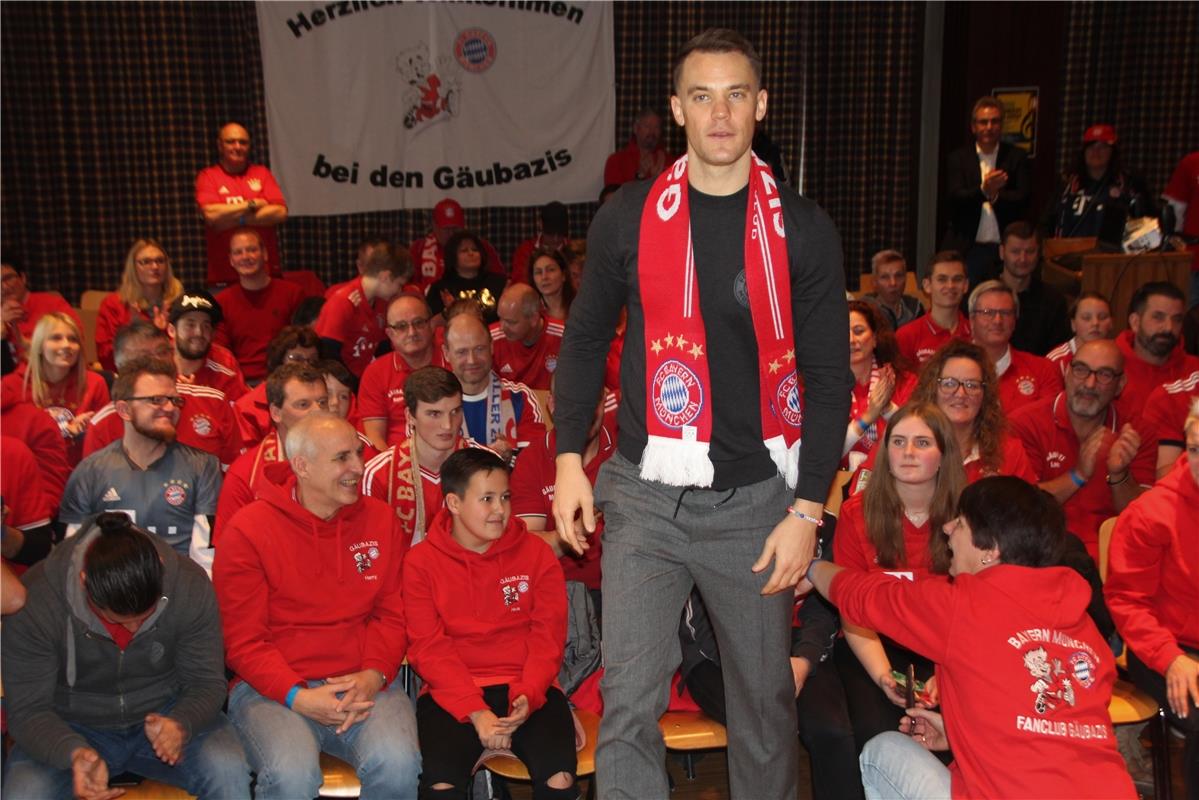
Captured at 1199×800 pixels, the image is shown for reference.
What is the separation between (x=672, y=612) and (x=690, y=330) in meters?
0.54

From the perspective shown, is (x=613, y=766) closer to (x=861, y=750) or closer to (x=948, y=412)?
(x=861, y=750)

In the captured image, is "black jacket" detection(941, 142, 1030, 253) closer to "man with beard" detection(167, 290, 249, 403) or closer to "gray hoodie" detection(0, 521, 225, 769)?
"man with beard" detection(167, 290, 249, 403)

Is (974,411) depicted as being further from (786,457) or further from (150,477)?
(150,477)

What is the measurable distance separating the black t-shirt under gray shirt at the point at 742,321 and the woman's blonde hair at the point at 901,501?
3.72ft

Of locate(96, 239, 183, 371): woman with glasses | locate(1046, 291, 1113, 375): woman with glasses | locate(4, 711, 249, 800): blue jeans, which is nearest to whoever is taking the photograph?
locate(4, 711, 249, 800): blue jeans

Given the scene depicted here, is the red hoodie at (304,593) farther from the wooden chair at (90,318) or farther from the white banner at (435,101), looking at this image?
the white banner at (435,101)

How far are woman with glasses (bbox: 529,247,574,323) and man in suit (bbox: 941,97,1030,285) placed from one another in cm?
251

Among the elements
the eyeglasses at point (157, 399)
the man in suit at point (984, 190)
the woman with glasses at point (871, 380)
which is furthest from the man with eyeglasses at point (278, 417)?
the man in suit at point (984, 190)

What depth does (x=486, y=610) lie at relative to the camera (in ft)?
10.7

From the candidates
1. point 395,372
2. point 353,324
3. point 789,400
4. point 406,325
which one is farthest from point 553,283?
point 789,400

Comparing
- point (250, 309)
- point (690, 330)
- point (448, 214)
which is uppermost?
point (448, 214)

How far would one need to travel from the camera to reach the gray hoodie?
288cm

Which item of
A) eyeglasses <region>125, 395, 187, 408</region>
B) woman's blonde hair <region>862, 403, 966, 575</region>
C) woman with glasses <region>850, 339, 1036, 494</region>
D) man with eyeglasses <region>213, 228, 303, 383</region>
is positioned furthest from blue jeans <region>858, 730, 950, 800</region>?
man with eyeglasses <region>213, 228, 303, 383</region>

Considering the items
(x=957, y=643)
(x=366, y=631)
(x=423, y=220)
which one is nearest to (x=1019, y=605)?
(x=957, y=643)
